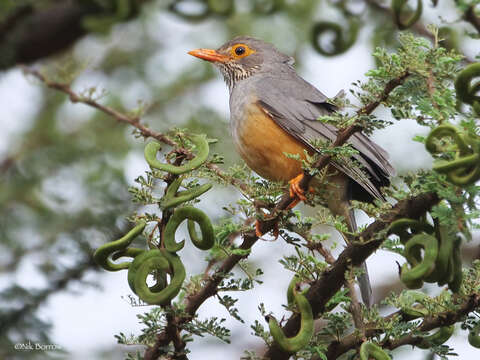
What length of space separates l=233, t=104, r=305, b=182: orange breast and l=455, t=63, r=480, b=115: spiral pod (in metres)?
2.42

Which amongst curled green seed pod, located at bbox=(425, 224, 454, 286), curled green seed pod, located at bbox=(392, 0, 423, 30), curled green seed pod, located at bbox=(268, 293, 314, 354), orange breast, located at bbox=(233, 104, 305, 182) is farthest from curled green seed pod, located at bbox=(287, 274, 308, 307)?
orange breast, located at bbox=(233, 104, 305, 182)

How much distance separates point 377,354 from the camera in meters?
2.41

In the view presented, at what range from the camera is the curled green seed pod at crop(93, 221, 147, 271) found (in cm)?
240

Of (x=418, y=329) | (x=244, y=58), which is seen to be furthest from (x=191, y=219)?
(x=244, y=58)

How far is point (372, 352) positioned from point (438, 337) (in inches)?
15.8

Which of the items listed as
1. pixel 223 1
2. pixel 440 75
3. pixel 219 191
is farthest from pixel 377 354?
pixel 223 1

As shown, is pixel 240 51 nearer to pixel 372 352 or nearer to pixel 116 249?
pixel 116 249

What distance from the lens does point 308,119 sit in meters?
4.89

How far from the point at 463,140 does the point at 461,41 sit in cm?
344

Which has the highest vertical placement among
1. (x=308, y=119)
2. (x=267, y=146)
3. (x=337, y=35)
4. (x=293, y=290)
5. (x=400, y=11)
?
(x=337, y=35)

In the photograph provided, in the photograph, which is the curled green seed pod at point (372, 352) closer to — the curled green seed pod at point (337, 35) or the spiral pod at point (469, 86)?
the spiral pod at point (469, 86)

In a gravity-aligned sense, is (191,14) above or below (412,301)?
above

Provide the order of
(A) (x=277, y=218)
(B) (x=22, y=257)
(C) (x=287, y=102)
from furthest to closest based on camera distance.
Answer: (C) (x=287, y=102), (B) (x=22, y=257), (A) (x=277, y=218)

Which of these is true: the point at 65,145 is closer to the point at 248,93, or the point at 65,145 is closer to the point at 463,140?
the point at 248,93
